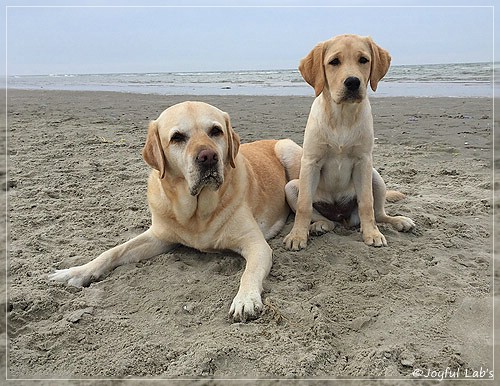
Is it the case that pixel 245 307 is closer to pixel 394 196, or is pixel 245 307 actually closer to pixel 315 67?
pixel 315 67

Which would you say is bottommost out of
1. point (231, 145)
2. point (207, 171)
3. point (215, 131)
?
point (207, 171)

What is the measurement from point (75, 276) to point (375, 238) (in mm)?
2095

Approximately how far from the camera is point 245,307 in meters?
2.58

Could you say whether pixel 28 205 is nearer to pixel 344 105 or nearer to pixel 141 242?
pixel 141 242

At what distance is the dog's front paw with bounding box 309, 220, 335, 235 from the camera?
378 centimetres

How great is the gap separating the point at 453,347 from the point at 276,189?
2.17m

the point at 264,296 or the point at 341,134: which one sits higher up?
the point at 341,134

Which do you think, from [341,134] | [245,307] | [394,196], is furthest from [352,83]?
[245,307]

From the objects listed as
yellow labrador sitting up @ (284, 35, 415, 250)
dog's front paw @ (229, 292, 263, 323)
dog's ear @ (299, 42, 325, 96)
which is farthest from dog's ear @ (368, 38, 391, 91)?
dog's front paw @ (229, 292, 263, 323)

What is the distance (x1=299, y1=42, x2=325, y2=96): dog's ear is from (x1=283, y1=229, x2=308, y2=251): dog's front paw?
108cm

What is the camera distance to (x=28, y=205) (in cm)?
448

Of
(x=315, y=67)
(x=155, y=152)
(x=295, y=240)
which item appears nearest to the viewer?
(x=155, y=152)

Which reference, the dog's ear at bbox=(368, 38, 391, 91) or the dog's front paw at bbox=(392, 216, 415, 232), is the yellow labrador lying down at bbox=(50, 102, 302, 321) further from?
the dog's ear at bbox=(368, 38, 391, 91)

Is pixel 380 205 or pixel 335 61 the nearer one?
pixel 335 61
